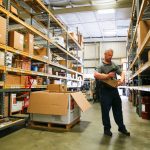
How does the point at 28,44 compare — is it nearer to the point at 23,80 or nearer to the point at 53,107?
the point at 23,80

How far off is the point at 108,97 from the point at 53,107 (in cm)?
107

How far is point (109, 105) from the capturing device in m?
3.23

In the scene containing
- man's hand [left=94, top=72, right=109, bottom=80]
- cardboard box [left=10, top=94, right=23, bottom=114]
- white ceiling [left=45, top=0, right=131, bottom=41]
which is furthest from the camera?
white ceiling [left=45, top=0, right=131, bottom=41]

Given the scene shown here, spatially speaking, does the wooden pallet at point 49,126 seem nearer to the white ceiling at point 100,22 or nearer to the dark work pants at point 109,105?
the dark work pants at point 109,105

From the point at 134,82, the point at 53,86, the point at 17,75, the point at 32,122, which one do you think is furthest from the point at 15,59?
the point at 134,82

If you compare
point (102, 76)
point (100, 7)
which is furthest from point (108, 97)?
point (100, 7)

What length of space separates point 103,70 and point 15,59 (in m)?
2.04

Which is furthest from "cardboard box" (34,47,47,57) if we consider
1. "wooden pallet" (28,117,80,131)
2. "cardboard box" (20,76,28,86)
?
"wooden pallet" (28,117,80,131)

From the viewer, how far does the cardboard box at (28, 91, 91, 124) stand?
137 inches

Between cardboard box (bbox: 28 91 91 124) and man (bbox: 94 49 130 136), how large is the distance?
0.55 metres

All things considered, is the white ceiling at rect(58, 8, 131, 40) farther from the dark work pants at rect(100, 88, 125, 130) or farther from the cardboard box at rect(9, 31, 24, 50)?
the dark work pants at rect(100, 88, 125, 130)

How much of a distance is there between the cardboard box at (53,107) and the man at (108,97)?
0.55 metres

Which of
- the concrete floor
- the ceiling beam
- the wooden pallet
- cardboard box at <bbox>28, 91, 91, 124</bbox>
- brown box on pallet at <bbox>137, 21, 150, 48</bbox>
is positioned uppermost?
the ceiling beam

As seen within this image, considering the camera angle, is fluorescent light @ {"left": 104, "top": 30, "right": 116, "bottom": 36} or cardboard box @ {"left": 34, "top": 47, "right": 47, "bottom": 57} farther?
fluorescent light @ {"left": 104, "top": 30, "right": 116, "bottom": 36}
